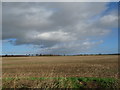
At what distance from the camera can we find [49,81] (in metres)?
14.2

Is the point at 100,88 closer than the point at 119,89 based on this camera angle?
No

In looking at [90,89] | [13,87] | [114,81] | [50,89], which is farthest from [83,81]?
[13,87]

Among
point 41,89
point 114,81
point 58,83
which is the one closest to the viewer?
point 41,89

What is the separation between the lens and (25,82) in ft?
48.9

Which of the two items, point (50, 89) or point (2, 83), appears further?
point (2, 83)

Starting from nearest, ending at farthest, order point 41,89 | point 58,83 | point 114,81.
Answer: point 41,89 → point 58,83 → point 114,81

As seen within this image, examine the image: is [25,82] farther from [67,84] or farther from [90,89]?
[90,89]

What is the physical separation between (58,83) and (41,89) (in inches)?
62.3

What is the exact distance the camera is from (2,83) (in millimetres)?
14781

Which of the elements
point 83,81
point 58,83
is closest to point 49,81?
point 58,83

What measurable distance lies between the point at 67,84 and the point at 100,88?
2.47m

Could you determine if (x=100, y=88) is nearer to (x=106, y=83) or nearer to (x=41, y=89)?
(x=106, y=83)

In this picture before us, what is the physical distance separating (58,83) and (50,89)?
39.7 inches

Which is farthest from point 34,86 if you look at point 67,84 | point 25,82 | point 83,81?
point 83,81
